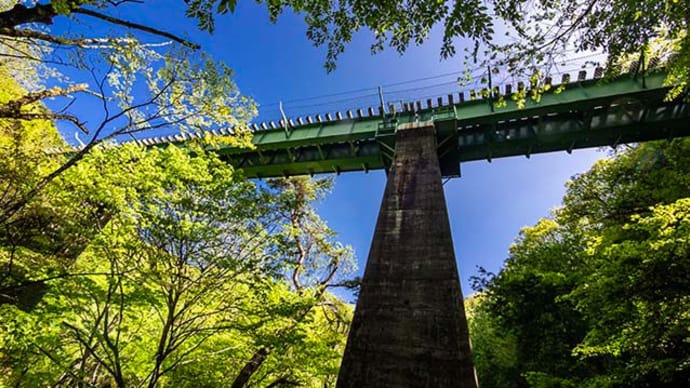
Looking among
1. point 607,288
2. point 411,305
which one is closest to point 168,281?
point 411,305

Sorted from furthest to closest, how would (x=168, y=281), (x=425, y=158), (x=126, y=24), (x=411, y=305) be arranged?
1. (x=425, y=158)
2. (x=168, y=281)
3. (x=411, y=305)
4. (x=126, y=24)

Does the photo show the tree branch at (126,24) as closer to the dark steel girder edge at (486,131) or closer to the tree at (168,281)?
the tree at (168,281)

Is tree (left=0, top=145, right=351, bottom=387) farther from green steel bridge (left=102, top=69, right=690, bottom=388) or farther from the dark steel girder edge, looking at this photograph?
the dark steel girder edge

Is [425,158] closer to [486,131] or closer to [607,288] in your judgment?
[486,131]

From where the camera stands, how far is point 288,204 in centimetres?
682

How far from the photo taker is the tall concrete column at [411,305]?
4133 millimetres

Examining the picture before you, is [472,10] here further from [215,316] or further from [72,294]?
[72,294]

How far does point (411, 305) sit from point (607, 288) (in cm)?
472

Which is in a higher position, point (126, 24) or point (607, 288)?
point (607, 288)

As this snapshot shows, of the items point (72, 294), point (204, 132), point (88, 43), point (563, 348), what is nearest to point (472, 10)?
point (88, 43)

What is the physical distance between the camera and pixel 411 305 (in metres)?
4.88

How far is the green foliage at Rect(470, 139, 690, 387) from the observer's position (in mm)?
5582

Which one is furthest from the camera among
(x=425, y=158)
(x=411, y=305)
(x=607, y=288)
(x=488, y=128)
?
(x=488, y=128)

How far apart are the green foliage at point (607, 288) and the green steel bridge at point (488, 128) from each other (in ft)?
6.82
